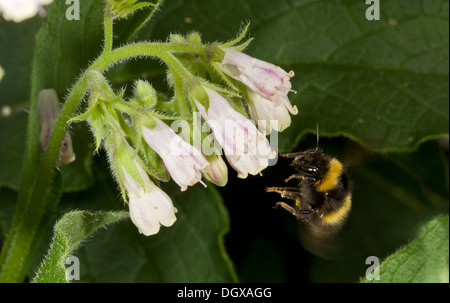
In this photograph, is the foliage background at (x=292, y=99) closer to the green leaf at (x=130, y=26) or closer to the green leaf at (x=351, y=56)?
the green leaf at (x=351, y=56)

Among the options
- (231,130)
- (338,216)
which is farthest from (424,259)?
(231,130)

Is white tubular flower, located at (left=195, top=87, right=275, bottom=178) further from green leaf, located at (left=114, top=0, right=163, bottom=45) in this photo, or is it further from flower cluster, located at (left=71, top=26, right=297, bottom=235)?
green leaf, located at (left=114, top=0, right=163, bottom=45)

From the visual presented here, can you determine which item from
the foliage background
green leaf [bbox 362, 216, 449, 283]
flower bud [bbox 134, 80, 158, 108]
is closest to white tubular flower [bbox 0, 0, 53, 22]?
the foliage background

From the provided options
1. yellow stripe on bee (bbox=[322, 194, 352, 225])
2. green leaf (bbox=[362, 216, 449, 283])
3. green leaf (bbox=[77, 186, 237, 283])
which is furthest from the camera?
green leaf (bbox=[77, 186, 237, 283])

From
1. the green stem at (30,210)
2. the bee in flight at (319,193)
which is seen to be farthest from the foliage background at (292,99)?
the bee in flight at (319,193)
